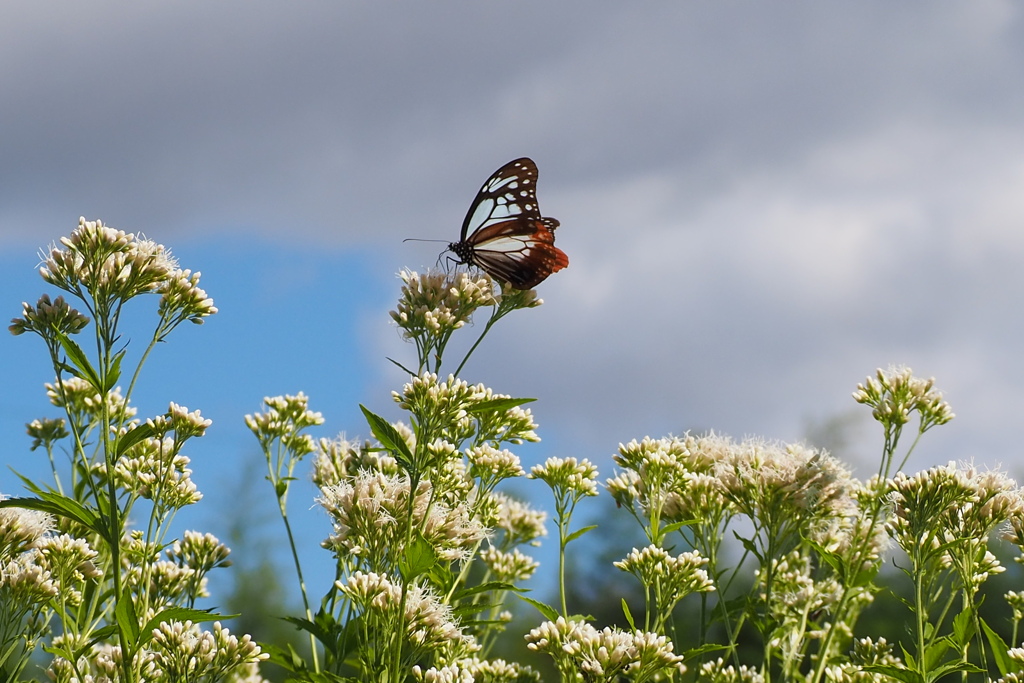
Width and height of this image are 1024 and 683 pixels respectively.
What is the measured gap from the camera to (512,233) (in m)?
5.91

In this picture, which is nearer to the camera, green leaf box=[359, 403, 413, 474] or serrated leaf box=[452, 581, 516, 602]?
green leaf box=[359, 403, 413, 474]

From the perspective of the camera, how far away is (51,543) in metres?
4.71

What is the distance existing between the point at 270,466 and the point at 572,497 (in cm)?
188

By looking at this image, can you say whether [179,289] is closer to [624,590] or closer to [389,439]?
[389,439]

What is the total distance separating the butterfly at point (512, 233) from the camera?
5609 millimetres

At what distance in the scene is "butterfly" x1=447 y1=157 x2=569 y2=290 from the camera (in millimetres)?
5609

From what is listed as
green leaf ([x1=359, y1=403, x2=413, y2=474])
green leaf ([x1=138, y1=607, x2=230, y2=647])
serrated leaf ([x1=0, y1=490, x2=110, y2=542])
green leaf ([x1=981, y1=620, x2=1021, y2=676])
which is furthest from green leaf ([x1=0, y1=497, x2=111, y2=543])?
green leaf ([x1=981, y1=620, x2=1021, y2=676])

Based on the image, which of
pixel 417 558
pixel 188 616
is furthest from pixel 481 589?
pixel 188 616

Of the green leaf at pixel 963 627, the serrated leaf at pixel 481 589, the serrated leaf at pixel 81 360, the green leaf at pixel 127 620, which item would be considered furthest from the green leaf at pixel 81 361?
the green leaf at pixel 963 627

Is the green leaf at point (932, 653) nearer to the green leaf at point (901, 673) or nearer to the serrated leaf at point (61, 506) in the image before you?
the green leaf at point (901, 673)

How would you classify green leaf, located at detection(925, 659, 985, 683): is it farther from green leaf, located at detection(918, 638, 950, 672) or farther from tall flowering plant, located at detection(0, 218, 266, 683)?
tall flowering plant, located at detection(0, 218, 266, 683)

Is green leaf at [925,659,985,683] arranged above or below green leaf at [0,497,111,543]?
below

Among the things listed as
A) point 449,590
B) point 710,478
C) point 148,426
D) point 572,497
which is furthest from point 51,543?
point 710,478

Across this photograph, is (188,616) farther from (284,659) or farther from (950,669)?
(950,669)
